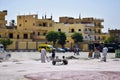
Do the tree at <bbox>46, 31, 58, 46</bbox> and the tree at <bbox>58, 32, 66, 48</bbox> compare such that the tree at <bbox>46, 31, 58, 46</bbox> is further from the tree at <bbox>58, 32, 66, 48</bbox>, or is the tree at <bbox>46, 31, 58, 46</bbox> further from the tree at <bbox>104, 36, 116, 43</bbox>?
the tree at <bbox>104, 36, 116, 43</bbox>

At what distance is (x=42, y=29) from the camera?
109125 mm

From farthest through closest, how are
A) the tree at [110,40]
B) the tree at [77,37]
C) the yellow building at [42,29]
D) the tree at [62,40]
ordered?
the tree at [110,40], the tree at [77,37], the tree at [62,40], the yellow building at [42,29]

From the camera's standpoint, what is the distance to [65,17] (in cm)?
12456

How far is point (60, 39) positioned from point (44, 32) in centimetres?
959

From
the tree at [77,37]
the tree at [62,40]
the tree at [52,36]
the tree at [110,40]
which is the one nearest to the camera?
the tree at [52,36]

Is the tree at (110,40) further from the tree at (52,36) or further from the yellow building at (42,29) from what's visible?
the tree at (52,36)

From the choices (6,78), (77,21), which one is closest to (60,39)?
(77,21)

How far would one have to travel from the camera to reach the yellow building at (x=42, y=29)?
98125 millimetres

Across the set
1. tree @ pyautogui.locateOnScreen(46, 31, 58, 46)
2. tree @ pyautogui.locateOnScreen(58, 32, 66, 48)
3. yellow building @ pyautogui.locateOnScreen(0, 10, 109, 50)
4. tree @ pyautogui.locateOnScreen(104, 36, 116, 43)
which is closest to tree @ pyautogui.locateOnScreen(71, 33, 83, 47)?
yellow building @ pyautogui.locateOnScreen(0, 10, 109, 50)

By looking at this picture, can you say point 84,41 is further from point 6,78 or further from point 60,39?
point 6,78

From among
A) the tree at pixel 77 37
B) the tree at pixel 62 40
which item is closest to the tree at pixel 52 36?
the tree at pixel 62 40

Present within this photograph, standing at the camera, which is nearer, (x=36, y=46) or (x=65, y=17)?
(x=36, y=46)

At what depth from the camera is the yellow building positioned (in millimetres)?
98125

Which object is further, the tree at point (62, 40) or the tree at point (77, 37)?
the tree at point (77, 37)
